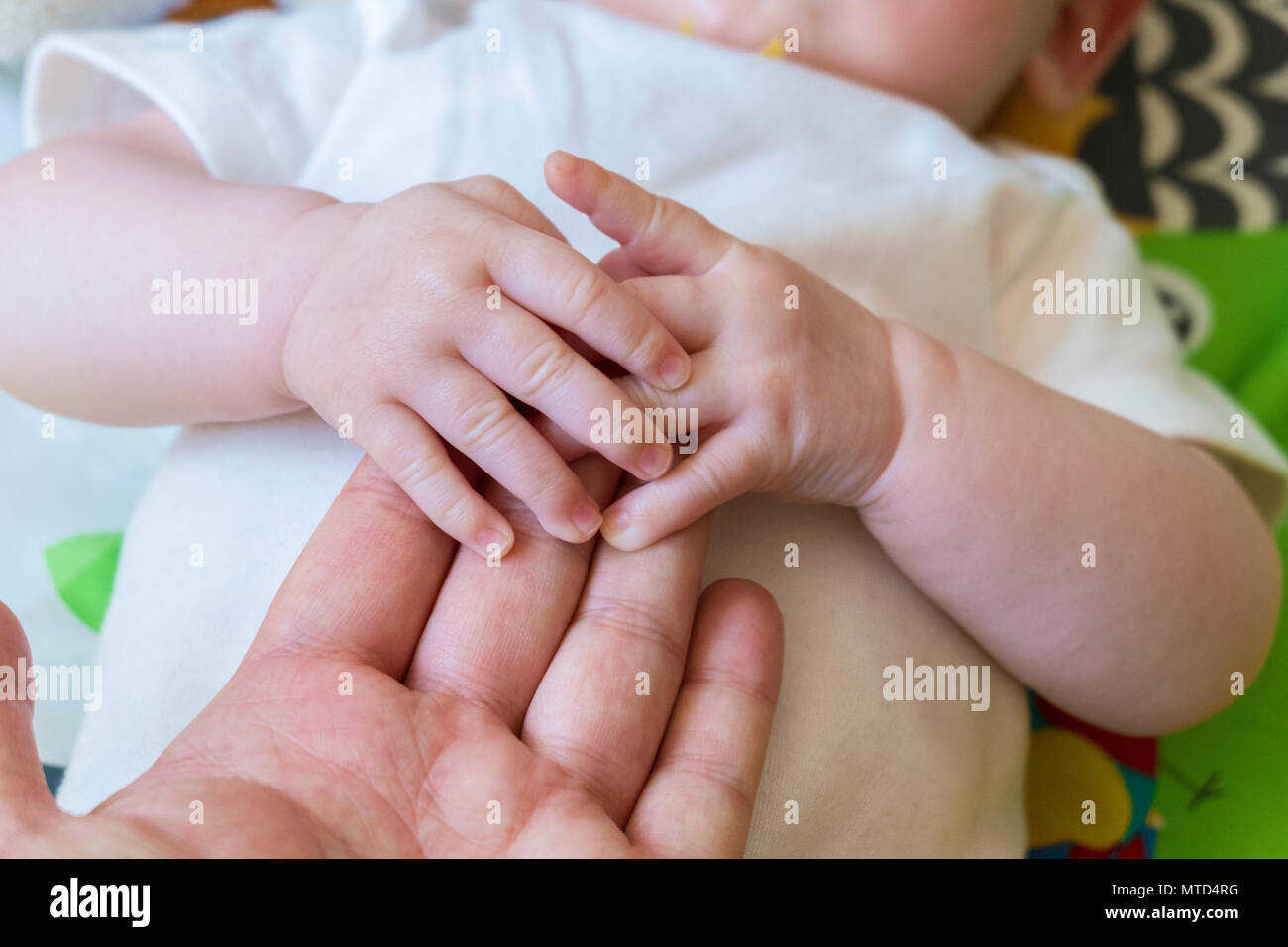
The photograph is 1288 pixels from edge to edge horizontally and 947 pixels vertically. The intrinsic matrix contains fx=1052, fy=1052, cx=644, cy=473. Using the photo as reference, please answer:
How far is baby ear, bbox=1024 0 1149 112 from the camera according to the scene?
1.32 metres

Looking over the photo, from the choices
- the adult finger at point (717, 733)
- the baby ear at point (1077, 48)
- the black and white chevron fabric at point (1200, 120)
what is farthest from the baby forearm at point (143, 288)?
the black and white chevron fabric at point (1200, 120)

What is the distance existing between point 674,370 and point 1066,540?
361 mm

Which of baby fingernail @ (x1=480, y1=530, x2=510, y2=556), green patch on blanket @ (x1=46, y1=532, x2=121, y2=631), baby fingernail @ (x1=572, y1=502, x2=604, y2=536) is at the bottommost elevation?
green patch on blanket @ (x1=46, y1=532, x2=121, y2=631)

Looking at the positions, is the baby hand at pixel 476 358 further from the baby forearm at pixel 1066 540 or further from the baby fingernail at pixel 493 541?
the baby forearm at pixel 1066 540

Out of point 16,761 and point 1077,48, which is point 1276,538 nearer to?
point 1077,48

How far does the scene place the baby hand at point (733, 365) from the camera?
697mm

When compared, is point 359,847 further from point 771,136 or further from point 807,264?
point 771,136

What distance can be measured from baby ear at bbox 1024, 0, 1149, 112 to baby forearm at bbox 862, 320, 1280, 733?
0.67 metres

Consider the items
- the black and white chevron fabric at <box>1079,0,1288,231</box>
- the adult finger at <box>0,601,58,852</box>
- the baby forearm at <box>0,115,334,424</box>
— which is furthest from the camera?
the black and white chevron fabric at <box>1079,0,1288,231</box>

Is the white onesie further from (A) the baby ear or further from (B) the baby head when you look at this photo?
(A) the baby ear

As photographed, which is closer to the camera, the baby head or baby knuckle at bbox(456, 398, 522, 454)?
baby knuckle at bbox(456, 398, 522, 454)

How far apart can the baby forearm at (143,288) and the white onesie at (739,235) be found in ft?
0.09

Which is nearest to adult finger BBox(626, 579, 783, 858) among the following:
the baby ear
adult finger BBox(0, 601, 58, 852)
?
adult finger BBox(0, 601, 58, 852)
